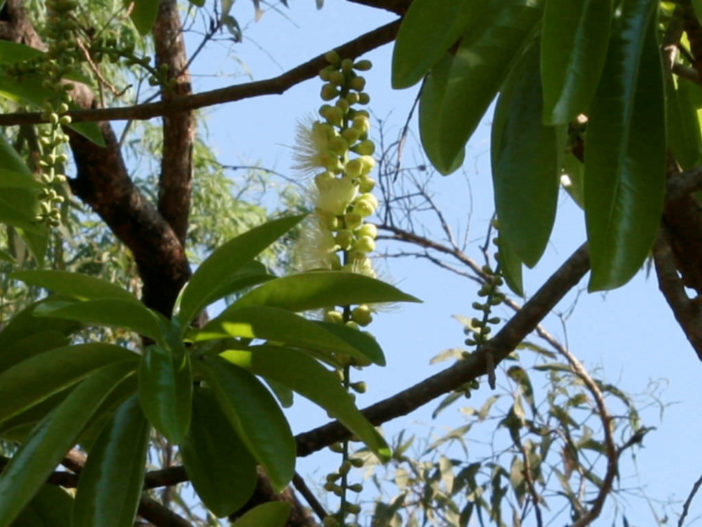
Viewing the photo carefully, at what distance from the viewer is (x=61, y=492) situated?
3.26 feet

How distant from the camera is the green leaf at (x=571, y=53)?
2.22 feet

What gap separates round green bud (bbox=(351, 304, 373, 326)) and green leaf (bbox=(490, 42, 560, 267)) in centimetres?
12

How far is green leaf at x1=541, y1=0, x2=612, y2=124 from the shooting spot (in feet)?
2.22

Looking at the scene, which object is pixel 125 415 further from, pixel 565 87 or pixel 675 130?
pixel 675 130

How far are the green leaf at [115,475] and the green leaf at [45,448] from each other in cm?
4

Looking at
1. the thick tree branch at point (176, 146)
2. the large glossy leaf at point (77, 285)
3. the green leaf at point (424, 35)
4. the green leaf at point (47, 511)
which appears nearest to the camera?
the green leaf at point (424, 35)

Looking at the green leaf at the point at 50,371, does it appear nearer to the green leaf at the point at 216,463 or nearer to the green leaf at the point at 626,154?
the green leaf at the point at 216,463

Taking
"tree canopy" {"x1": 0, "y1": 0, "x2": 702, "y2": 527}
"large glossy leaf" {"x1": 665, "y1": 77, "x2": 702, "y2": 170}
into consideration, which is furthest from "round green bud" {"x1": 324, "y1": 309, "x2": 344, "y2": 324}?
"large glossy leaf" {"x1": 665, "y1": 77, "x2": 702, "y2": 170}

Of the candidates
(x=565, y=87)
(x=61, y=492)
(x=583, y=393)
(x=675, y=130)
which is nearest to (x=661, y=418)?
(x=583, y=393)

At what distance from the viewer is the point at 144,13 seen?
1083 mm

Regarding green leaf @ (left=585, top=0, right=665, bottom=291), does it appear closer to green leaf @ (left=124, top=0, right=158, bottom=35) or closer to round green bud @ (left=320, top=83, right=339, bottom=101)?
round green bud @ (left=320, top=83, right=339, bottom=101)

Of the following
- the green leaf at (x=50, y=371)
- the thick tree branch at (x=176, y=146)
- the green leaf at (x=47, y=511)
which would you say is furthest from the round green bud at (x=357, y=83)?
the thick tree branch at (x=176, y=146)

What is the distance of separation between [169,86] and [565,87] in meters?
0.57

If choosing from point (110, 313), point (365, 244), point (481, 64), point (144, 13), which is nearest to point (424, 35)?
point (481, 64)
